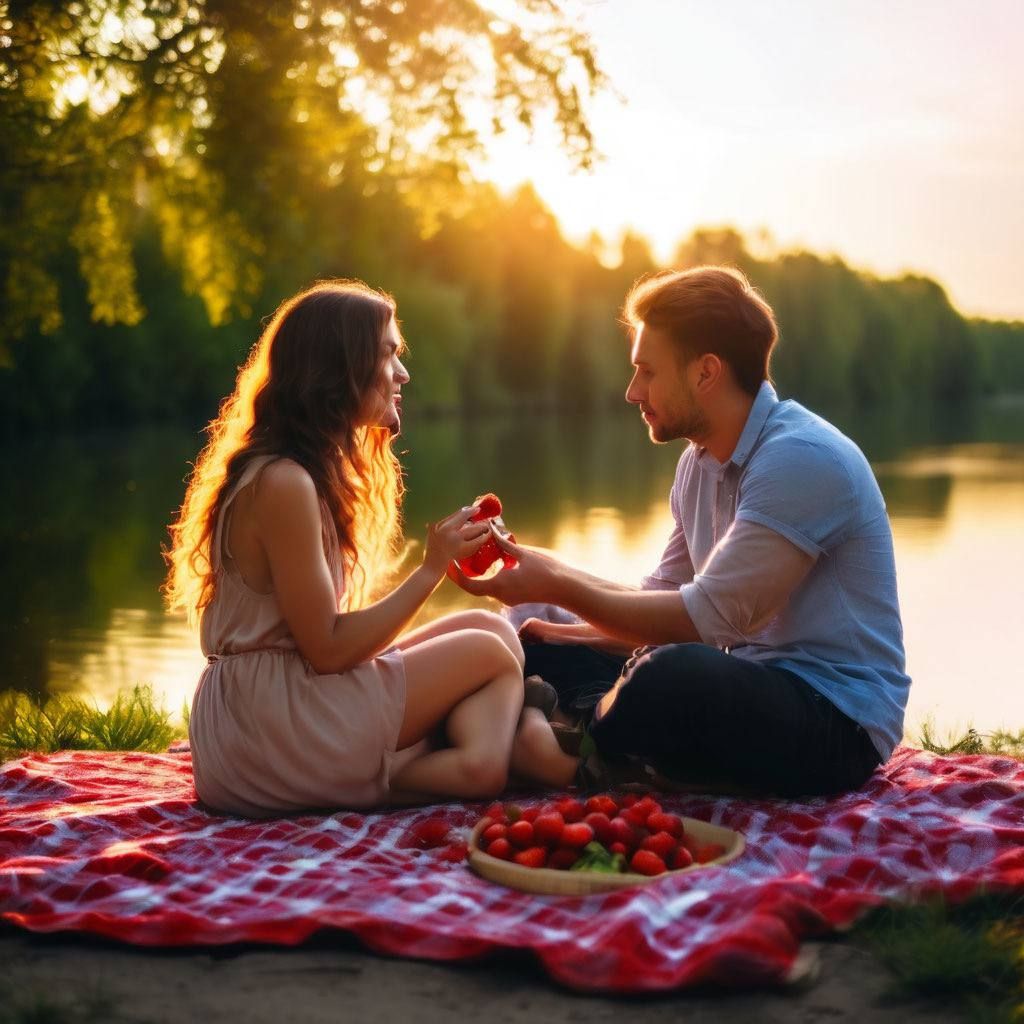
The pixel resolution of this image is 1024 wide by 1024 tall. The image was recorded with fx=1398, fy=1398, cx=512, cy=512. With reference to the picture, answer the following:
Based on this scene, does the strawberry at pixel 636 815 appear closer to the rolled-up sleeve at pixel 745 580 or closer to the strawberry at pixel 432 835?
the strawberry at pixel 432 835

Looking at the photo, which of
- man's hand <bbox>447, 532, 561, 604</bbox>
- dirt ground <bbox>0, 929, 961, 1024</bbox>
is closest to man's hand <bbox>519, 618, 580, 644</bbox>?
man's hand <bbox>447, 532, 561, 604</bbox>

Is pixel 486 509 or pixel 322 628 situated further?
pixel 486 509

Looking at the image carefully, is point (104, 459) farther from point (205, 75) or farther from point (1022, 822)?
point (1022, 822)

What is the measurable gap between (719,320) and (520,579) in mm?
1102

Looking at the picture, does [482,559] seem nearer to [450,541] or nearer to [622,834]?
[450,541]

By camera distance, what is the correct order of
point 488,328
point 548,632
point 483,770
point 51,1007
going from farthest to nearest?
point 488,328
point 548,632
point 483,770
point 51,1007

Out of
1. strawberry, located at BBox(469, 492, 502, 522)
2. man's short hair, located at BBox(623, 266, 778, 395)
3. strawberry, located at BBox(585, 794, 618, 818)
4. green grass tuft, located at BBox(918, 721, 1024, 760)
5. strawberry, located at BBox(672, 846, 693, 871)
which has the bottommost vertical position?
green grass tuft, located at BBox(918, 721, 1024, 760)

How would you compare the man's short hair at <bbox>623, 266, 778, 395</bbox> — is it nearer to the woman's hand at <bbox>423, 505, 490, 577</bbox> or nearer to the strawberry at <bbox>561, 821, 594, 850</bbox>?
the woman's hand at <bbox>423, 505, 490, 577</bbox>

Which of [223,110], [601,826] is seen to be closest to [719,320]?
[601,826]

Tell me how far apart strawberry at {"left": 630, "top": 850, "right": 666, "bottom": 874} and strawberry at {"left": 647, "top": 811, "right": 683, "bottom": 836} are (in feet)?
0.67

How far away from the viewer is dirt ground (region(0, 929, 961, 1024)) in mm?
2963

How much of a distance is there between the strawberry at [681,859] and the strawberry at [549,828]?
31 cm

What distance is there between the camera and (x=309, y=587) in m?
4.23

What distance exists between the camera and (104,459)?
92.1ft
